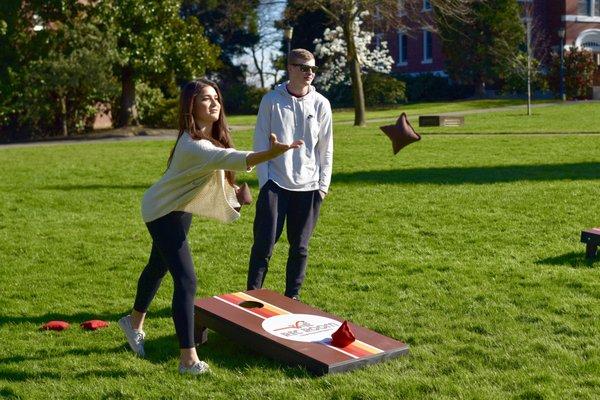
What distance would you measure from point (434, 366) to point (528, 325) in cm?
121

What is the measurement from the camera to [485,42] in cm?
5156

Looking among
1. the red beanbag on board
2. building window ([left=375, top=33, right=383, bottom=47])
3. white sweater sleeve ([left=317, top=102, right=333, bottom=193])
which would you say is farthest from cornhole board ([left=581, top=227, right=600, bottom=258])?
building window ([left=375, top=33, right=383, bottom=47])

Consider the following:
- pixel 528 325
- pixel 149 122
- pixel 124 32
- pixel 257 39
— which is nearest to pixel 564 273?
pixel 528 325

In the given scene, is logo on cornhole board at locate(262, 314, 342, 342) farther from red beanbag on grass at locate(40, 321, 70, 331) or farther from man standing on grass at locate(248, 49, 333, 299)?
red beanbag on grass at locate(40, 321, 70, 331)

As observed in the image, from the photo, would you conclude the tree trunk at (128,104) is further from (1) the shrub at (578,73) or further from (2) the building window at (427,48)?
(2) the building window at (427,48)

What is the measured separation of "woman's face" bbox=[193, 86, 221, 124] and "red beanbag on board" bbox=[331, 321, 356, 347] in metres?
1.50

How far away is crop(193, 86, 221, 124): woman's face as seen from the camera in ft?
18.5

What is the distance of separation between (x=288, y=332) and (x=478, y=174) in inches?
455

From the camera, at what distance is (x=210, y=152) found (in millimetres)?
5508

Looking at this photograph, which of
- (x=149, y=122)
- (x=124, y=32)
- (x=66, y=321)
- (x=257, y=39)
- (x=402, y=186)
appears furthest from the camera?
(x=257, y=39)

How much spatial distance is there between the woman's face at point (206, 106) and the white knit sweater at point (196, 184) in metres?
0.15

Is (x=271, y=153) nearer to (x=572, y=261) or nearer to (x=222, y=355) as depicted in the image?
(x=222, y=355)

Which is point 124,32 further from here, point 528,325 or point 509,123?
point 528,325

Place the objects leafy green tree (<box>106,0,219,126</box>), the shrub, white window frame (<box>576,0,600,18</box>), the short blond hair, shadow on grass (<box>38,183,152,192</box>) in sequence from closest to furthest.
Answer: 1. the short blond hair
2. shadow on grass (<box>38,183,152,192</box>)
3. leafy green tree (<box>106,0,219,126</box>)
4. the shrub
5. white window frame (<box>576,0,600,18</box>)
